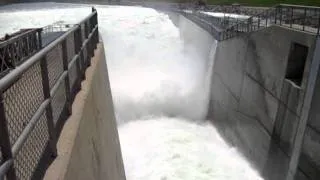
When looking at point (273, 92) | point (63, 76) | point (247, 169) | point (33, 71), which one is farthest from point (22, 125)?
point (247, 169)

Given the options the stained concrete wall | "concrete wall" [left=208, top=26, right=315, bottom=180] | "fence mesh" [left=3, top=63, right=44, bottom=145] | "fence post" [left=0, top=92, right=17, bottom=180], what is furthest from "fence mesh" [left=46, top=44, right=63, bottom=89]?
"concrete wall" [left=208, top=26, right=315, bottom=180]

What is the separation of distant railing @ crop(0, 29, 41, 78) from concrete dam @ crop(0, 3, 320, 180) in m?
1.85

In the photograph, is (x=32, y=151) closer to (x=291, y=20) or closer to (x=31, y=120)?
(x=31, y=120)

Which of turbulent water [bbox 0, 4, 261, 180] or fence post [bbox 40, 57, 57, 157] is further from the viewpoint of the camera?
turbulent water [bbox 0, 4, 261, 180]

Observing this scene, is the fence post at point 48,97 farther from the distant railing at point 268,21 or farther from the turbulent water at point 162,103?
the turbulent water at point 162,103

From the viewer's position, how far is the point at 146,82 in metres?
26.7

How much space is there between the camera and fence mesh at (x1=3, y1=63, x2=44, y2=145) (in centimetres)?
313

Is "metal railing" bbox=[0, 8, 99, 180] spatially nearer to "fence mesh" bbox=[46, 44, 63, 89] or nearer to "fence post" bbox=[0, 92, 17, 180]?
"fence post" bbox=[0, 92, 17, 180]

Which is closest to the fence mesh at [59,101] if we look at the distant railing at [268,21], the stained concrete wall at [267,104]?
the stained concrete wall at [267,104]

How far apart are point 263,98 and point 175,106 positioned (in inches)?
412

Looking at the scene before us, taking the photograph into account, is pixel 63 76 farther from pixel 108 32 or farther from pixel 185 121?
pixel 108 32

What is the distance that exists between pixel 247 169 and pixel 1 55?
380 inches

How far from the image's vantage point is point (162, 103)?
78.2 ft

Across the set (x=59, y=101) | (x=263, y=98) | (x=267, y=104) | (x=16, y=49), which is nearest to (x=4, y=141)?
(x=59, y=101)
